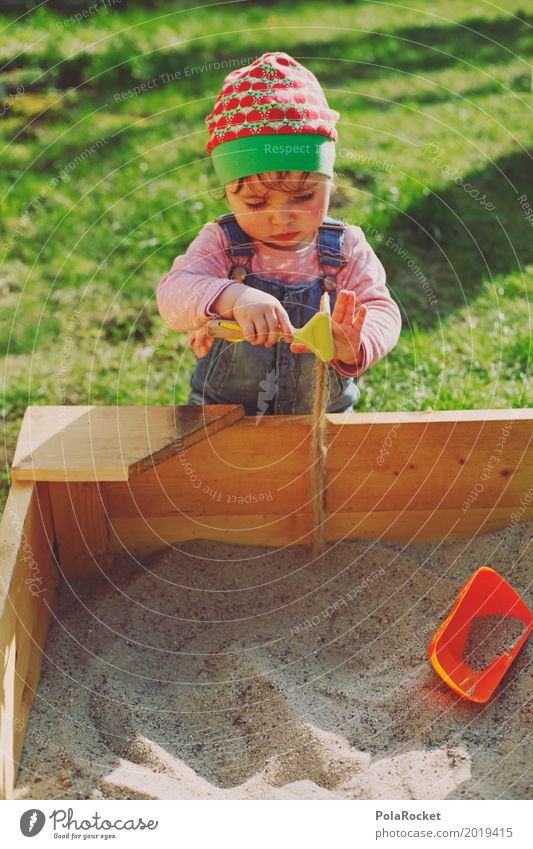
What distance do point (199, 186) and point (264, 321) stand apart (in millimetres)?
1968

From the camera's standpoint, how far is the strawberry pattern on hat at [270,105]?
1.94m

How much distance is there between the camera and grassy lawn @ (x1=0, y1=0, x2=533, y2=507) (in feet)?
9.27

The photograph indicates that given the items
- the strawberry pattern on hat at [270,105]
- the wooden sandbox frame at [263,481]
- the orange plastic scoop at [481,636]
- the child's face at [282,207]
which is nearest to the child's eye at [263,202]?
the child's face at [282,207]

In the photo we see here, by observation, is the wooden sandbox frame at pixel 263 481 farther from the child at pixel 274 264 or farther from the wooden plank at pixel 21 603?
the child at pixel 274 264

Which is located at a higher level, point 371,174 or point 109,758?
point 371,174

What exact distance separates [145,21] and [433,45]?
1607 millimetres

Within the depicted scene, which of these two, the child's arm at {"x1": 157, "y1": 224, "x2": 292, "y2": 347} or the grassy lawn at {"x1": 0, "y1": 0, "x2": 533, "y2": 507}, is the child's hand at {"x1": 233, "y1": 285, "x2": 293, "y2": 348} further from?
the grassy lawn at {"x1": 0, "y1": 0, "x2": 533, "y2": 507}

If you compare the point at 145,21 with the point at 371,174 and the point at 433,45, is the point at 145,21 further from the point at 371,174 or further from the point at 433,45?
the point at 371,174

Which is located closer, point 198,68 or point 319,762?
point 319,762

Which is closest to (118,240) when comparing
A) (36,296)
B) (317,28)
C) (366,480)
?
(36,296)

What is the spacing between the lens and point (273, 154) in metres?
1.94

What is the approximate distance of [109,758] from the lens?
1.61 metres
